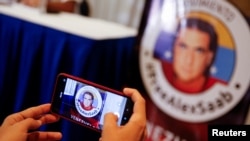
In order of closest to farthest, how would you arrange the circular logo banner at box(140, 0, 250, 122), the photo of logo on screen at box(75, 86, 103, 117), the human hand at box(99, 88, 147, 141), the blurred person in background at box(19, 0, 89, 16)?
1. the human hand at box(99, 88, 147, 141)
2. the photo of logo on screen at box(75, 86, 103, 117)
3. the circular logo banner at box(140, 0, 250, 122)
4. the blurred person in background at box(19, 0, 89, 16)

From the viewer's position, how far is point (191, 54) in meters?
1.32

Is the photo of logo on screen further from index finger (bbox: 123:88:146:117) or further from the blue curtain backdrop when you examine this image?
the blue curtain backdrop

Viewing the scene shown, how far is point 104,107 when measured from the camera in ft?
2.16

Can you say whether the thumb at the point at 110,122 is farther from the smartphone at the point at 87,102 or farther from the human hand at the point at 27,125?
the human hand at the point at 27,125

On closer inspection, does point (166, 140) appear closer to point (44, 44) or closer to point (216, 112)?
point (216, 112)

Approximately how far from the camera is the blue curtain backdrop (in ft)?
4.38

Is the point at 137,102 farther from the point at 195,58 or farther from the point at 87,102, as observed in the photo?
the point at 195,58

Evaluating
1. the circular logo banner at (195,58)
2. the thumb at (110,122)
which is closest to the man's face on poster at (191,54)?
the circular logo banner at (195,58)

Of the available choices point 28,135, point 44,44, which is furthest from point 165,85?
point 28,135

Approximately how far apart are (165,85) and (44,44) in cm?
50

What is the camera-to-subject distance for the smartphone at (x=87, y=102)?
25.4 inches

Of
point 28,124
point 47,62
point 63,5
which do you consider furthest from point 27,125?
point 63,5

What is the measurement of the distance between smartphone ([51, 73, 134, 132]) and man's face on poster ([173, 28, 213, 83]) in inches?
28.2

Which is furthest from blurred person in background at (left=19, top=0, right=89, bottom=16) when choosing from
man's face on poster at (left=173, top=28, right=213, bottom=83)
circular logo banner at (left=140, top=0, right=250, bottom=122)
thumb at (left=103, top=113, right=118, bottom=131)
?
thumb at (left=103, top=113, right=118, bottom=131)
